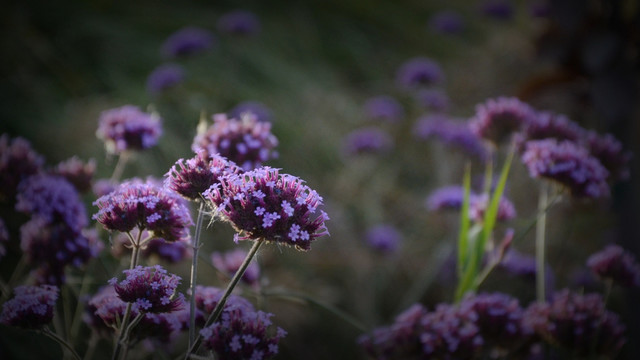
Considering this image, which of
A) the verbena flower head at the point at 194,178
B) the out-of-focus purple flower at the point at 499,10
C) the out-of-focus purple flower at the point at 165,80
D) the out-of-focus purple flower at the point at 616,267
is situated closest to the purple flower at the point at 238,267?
the verbena flower head at the point at 194,178

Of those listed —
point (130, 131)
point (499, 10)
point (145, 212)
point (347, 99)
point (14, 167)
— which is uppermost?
point (499, 10)

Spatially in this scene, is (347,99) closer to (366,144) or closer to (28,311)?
(366,144)

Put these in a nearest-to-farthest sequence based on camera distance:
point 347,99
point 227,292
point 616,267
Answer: point 227,292
point 616,267
point 347,99

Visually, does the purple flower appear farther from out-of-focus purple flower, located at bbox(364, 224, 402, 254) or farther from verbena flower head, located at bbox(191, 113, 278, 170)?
out-of-focus purple flower, located at bbox(364, 224, 402, 254)

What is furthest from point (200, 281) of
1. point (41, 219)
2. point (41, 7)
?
point (41, 7)

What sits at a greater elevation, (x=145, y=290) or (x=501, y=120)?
(x=501, y=120)

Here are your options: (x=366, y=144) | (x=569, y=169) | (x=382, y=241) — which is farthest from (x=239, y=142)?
(x=366, y=144)
